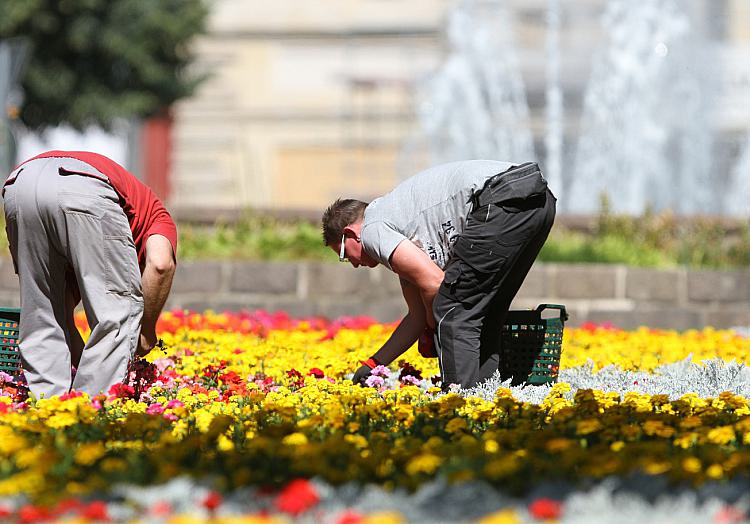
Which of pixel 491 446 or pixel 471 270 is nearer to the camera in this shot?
pixel 491 446

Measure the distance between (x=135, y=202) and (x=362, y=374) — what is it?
1188 mm

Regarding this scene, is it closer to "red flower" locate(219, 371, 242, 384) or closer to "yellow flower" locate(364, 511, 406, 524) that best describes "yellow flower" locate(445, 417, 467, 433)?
"yellow flower" locate(364, 511, 406, 524)

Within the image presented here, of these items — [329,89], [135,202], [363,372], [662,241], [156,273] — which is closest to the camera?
[156,273]

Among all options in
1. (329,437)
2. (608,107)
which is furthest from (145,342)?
(608,107)

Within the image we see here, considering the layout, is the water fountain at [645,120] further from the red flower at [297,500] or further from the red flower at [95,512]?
the red flower at [95,512]

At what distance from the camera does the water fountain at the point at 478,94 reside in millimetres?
17375

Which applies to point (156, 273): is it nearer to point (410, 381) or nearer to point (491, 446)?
point (410, 381)

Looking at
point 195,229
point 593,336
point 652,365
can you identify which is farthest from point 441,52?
point 652,365

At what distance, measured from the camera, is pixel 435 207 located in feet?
16.2

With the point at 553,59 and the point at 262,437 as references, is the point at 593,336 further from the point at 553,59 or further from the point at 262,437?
the point at 553,59

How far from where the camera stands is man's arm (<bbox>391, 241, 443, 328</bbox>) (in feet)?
15.6

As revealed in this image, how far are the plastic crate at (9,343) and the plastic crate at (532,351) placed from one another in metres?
2.03

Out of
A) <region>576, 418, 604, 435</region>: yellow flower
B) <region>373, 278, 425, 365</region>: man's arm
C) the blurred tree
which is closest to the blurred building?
the blurred tree

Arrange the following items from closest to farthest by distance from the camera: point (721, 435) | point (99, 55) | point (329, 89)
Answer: point (721, 435) → point (99, 55) → point (329, 89)
